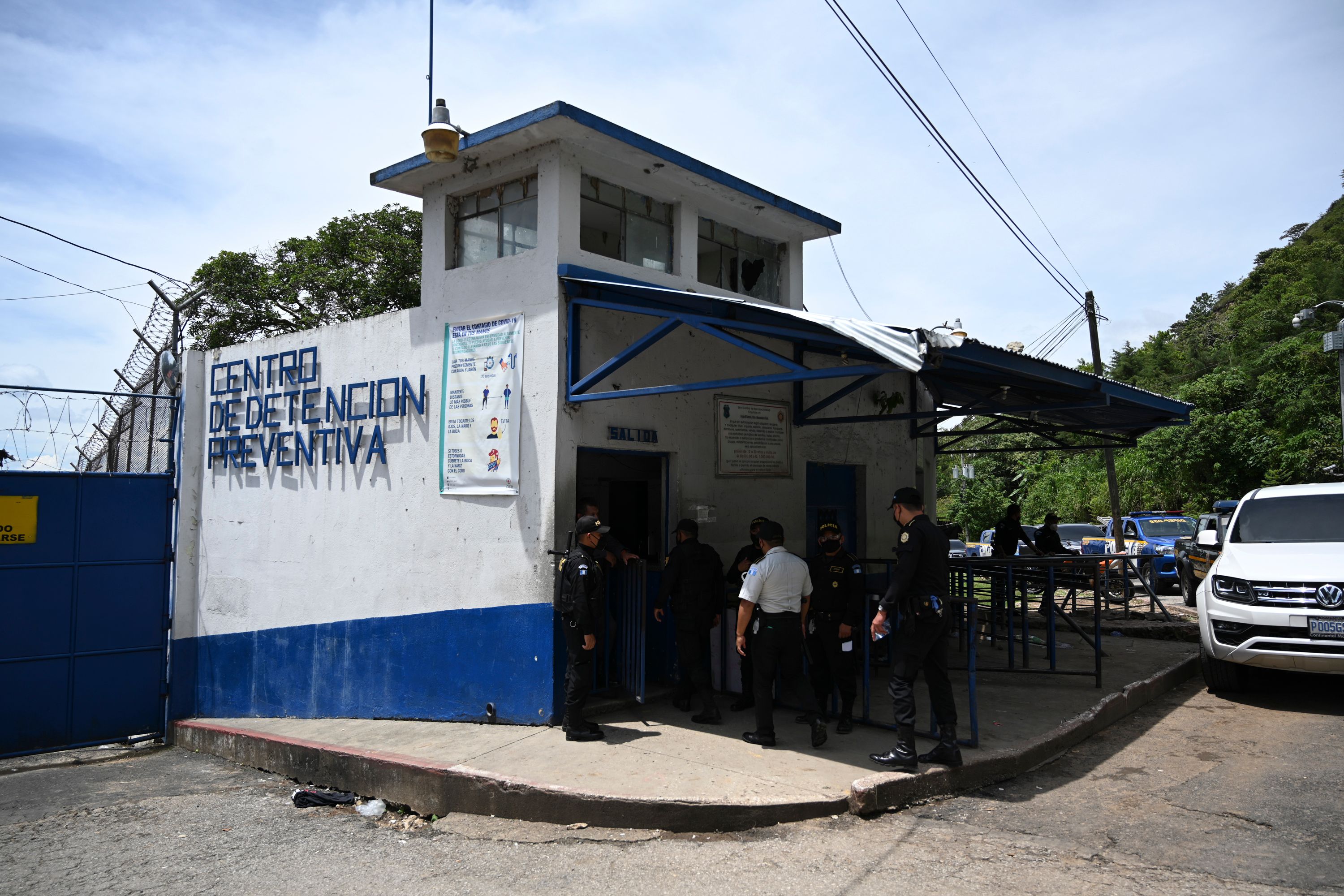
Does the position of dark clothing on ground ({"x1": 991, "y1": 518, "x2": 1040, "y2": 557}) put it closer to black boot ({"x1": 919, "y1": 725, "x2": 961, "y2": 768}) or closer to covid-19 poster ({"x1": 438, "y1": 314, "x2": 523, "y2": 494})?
black boot ({"x1": 919, "y1": 725, "x2": 961, "y2": 768})

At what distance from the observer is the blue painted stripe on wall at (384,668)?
291 inches

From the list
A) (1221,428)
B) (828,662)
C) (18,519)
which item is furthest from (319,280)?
(1221,428)

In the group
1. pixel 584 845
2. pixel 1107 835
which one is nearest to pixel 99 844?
pixel 584 845

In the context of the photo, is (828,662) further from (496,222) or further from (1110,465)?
(1110,465)

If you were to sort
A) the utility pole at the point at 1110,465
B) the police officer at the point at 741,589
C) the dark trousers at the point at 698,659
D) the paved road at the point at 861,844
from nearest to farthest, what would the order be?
the paved road at the point at 861,844 < the police officer at the point at 741,589 < the dark trousers at the point at 698,659 < the utility pole at the point at 1110,465

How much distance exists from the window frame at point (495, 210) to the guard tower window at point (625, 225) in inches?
18.9

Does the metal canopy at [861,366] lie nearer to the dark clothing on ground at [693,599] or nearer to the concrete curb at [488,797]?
the dark clothing on ground at [693,599]

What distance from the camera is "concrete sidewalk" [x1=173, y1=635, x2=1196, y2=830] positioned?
211 inches

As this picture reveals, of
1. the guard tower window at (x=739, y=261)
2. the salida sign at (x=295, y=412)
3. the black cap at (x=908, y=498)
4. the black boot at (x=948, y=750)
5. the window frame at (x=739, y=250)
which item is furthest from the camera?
the guard tower window at (x=739, y=261)

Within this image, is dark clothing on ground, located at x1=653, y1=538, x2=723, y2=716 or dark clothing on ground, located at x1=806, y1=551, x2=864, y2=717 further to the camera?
dark clothing on ground, located at x1=653, y1=538, x2=723, y2=716

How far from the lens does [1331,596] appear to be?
728 cm

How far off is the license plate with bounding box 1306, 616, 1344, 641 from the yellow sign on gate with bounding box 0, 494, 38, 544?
12957 mm

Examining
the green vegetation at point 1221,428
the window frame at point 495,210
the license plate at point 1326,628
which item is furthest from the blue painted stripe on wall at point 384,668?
the green vegetation at point 1221,428

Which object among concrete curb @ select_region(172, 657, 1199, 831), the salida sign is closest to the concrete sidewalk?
concrete curb @ select_region(172, 657, 1199, 831)
